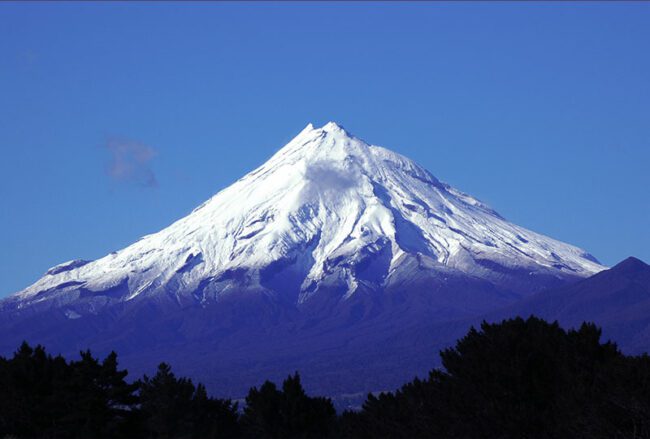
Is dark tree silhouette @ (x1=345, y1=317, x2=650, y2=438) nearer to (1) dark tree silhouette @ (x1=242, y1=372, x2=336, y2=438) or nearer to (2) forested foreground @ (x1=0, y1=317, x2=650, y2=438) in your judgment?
(2) forested foreground @ (x1=0, y1=317, x2=650, y2=438)

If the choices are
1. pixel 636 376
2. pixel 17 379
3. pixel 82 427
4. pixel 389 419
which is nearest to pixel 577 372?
pixel 636 376

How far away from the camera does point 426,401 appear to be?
237 feet

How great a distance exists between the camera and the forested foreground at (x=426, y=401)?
54.5 m

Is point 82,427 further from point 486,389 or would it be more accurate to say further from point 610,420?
point 610,420

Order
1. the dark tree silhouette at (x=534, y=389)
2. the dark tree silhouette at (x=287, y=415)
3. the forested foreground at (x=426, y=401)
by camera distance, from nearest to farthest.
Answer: the dark tree silhouette at (x=534, y=389) < the forested foreground at (x=426, y=401) < the dark tree silhouette at (x=287, y=415)

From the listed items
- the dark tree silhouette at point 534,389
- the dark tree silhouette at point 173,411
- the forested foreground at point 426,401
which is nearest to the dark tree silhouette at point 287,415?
the forested foreground at point 426,401

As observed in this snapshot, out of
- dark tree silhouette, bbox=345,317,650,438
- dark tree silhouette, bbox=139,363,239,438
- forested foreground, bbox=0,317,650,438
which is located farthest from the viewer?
dark tree silhouette, bbox=139,363,239,438

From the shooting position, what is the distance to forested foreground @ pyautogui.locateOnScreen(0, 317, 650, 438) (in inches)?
2147

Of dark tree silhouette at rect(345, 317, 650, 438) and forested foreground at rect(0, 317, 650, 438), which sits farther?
forested foreground at rect(0, 317, 650, 438)

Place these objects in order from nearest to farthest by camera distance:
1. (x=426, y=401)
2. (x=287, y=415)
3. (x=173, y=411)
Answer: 1. (x=426, y=401)
2. (x=173, y=411)
3. (x=287, y=415)

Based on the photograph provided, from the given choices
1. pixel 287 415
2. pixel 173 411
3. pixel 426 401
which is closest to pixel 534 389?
pixel 426 401

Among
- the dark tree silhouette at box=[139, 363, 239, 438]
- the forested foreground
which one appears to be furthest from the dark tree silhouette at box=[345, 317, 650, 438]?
the dark tree silhouette at box=[139, 363, 239, 438]

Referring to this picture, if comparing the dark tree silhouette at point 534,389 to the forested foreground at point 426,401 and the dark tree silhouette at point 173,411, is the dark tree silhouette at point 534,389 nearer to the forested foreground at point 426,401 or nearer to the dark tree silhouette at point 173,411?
the forested foreground at point 426,401

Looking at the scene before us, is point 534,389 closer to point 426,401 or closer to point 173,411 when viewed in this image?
point 426,401
